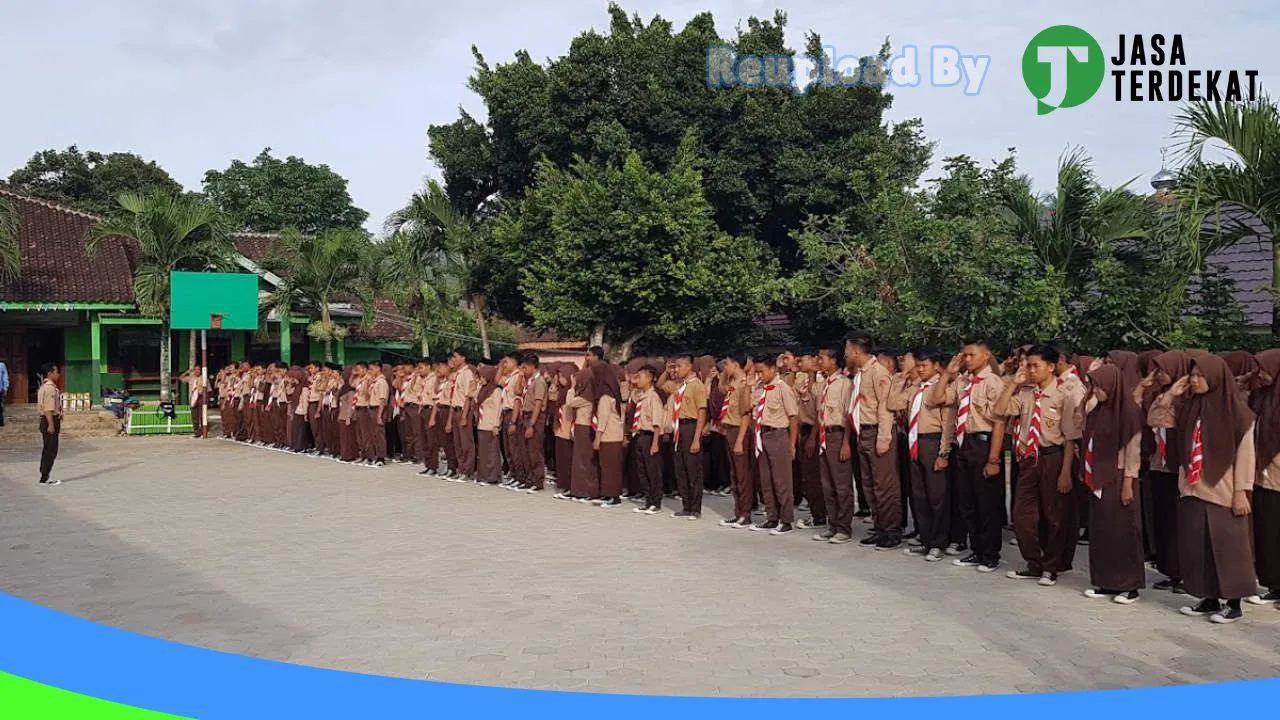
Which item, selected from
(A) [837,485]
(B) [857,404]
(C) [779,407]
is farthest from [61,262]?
(B) [857,404]

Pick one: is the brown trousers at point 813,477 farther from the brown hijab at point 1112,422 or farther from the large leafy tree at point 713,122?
the large leafy tree at point 713,122

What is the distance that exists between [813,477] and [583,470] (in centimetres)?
318

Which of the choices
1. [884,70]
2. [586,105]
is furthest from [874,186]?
[586,105]

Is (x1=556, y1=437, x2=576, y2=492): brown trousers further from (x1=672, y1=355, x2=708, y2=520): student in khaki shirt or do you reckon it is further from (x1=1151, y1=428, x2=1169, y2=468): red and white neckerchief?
(x1=1151, y1=428, x2=1169, y2=468): red and white neckerchief

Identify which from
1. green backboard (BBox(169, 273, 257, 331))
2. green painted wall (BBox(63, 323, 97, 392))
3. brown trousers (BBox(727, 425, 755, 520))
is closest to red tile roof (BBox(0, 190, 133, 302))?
green painted wall (BBox(63, 323, 97, 392))

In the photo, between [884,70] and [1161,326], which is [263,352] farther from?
[1161,326]

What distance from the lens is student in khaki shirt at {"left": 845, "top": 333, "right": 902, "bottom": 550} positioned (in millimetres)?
9148

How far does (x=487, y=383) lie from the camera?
566 inches

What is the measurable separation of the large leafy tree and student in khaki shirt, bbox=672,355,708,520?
12812 mm

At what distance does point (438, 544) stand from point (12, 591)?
324 centimetres

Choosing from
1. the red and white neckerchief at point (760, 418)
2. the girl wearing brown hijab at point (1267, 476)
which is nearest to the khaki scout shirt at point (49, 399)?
the red and white neckerchief at point (760, 418)

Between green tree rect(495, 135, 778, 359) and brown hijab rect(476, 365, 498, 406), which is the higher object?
green tree rect(495, 135, 778, 359)

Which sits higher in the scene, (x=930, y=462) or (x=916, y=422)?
(x=916, y=422)

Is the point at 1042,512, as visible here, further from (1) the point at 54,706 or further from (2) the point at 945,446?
(1) the point at 54,706
